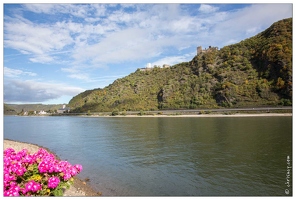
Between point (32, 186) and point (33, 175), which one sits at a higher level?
point (33, 175)

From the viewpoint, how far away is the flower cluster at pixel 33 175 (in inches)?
230

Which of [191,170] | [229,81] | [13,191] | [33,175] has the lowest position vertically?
[191,170]

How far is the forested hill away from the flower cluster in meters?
81.5

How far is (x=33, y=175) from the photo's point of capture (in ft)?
20.8

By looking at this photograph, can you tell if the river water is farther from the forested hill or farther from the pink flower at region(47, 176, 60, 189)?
Answer: the forested hill

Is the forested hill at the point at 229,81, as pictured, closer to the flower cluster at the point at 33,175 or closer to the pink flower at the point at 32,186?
the flower cluster at the point at 33,175

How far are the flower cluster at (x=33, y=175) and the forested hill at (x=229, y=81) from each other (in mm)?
81521

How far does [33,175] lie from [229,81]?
9967 centimetres

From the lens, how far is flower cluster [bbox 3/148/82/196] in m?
5.84

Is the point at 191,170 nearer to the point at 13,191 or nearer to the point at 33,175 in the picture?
the point at 33,175

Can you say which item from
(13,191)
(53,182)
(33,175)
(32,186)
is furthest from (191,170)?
(13,191)

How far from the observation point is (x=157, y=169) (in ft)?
50.8

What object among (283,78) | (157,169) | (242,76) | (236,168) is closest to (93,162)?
(157,169)

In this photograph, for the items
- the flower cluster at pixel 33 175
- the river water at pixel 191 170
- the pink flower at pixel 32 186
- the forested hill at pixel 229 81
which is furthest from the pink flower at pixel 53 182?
the forested hill at pixel 229 81
